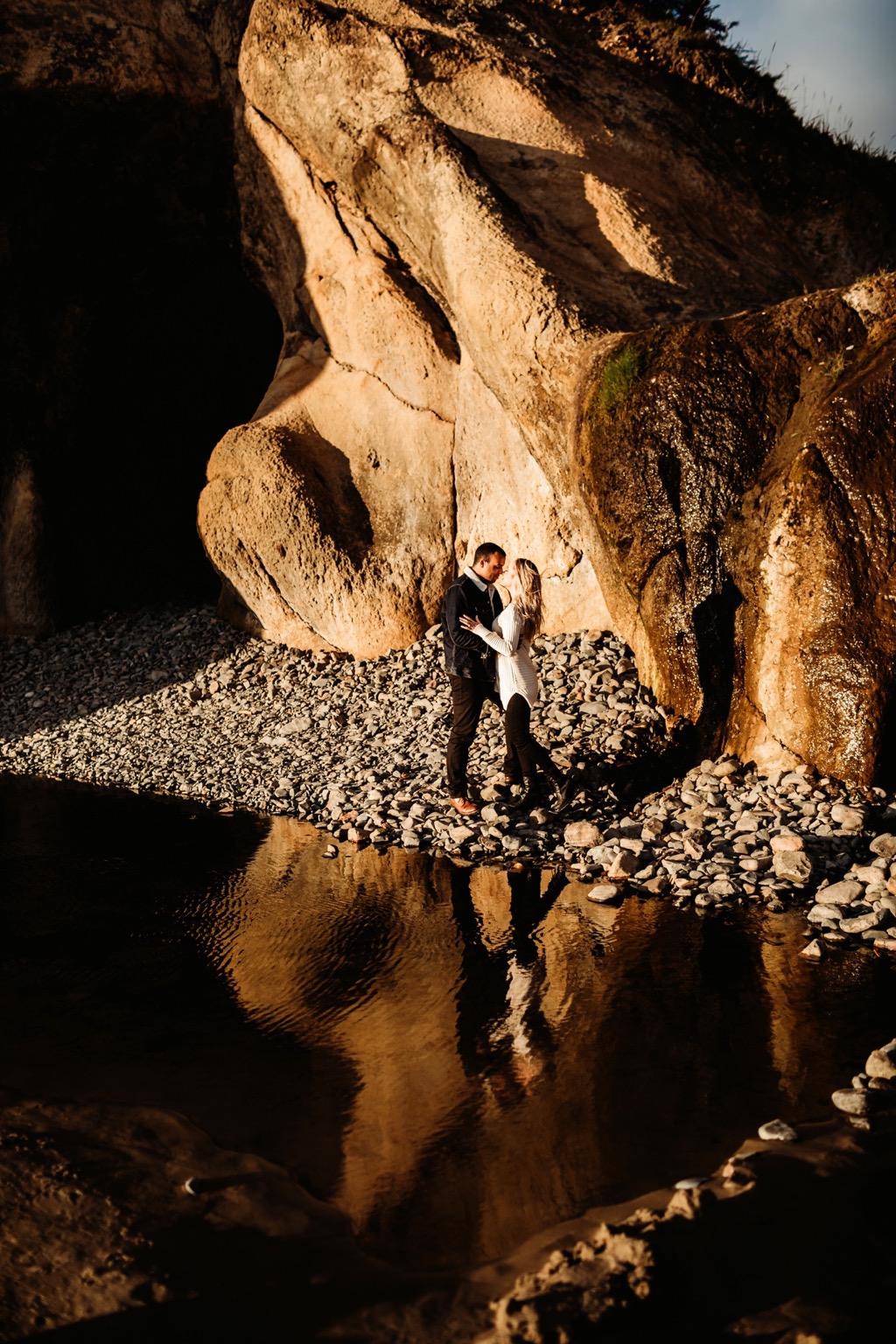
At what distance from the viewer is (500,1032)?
21.1 ft

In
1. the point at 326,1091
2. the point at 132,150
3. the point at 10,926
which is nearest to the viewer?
the point at 326,1091

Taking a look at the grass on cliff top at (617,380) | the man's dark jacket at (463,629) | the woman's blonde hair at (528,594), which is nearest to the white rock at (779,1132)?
the woman's blonde hair at (528,594)

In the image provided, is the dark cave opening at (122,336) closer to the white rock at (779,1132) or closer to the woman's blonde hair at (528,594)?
the woman's blonde hair at (528,594)

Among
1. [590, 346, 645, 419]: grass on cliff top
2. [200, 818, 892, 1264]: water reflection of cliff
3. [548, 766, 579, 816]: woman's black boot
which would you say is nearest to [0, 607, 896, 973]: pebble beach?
[548, 766, 579, 816]: woman's black boot

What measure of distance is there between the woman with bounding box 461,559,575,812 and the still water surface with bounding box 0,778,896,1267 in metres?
1.15

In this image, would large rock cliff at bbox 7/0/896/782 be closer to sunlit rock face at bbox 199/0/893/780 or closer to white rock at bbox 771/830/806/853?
sunlit rock face at bbox 199/0/893/780

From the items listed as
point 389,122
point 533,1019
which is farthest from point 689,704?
A: point 389,122

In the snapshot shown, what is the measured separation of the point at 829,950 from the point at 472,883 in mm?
2975

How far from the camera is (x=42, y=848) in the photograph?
35.7ft

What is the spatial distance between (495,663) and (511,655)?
594 millimetres

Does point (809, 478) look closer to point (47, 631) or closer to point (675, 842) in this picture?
point (675, 842)

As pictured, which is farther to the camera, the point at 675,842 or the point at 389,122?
the point at 389,122

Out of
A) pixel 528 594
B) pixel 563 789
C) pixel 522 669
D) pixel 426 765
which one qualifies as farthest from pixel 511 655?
pixel 426 765

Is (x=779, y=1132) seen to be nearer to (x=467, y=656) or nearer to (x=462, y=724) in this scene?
(x=462, y=724)
